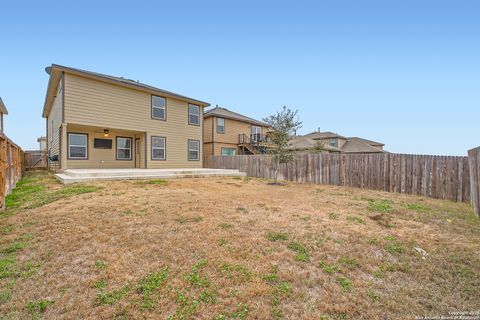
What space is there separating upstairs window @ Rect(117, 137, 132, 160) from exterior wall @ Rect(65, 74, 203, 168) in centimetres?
159

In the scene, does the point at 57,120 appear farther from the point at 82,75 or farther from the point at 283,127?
the point at 283,127

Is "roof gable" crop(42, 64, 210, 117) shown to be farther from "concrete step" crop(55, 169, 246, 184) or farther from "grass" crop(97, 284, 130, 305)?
"grass" crop(97, 284, 130, 305)

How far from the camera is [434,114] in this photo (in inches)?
933

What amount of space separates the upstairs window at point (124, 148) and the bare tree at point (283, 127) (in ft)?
31.3

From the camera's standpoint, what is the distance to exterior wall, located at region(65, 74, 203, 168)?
11.6 m

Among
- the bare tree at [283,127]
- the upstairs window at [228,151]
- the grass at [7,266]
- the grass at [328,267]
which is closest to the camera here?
the grass at [7,266]

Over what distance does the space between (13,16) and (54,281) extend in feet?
61.4

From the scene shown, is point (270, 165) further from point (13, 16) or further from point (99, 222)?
point (13, 16)

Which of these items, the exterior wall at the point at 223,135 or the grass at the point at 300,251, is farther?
the exterior wall at the point at 223,135

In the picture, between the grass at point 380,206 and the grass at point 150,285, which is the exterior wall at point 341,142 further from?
the grass at point 150,285

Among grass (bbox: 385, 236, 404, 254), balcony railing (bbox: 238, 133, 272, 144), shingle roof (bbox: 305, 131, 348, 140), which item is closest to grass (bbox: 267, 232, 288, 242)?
grass (bbox: 385, 236, 404, 254)

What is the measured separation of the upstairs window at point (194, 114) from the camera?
16.5 metres

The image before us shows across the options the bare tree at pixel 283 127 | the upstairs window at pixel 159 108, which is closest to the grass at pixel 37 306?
the bare tree at pixel 283 127

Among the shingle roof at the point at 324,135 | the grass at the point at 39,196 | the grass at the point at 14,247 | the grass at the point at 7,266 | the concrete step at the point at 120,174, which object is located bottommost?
the grass at the point at 7,266
